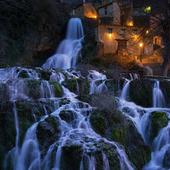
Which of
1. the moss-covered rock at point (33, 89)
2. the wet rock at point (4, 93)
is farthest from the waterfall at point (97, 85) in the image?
the wet rock at point (4, 93)

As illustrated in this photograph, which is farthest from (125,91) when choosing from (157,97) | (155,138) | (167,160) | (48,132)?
(48,132)

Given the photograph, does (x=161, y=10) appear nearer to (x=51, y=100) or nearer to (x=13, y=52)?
(x=13, y=52)

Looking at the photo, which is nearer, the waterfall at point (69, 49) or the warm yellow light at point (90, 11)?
the waterfall at point (69, 49)

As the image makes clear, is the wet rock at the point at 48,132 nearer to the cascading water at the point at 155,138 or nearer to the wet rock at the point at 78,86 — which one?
the cascading water at the point at 155,138

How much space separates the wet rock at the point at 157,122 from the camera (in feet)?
62.7

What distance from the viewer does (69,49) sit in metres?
36.6

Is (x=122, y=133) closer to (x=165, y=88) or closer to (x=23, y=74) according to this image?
(x=165, y=88)

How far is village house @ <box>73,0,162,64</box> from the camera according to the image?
134 ft

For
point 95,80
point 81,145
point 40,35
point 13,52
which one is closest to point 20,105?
point 81,145

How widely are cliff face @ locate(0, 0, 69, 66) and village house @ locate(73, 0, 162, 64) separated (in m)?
4.94

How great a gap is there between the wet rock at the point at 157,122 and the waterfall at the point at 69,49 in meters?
15.4

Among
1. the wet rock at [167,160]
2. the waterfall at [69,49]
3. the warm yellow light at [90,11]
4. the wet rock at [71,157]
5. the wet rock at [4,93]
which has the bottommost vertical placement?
the wet rock at [167,160]

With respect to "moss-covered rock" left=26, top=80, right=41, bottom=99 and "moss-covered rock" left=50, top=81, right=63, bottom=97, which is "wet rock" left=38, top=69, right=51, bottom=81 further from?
"moss-covered rock" left=26, top=80, right=41, bottom=99

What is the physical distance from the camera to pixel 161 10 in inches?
1399
